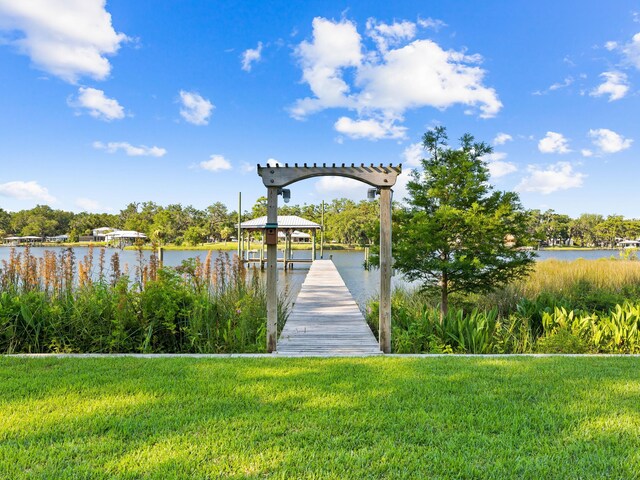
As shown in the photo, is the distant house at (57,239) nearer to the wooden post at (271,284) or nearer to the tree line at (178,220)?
the tree line at (178,220)

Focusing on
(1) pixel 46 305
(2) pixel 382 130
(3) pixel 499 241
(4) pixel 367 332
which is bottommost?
(4) pixel 367 332

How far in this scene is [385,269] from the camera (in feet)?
14.9

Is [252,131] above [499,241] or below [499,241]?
above

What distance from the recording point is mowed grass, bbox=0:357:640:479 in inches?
72.9

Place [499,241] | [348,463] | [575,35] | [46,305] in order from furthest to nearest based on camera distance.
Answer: [575,35], [499,241], [46,305], [348,463]

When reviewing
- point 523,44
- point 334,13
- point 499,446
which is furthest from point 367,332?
point 523,44

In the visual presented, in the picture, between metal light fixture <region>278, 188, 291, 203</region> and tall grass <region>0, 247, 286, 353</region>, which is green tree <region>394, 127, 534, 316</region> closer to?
metal light fixture <region>278, 188, 291, 203</region>

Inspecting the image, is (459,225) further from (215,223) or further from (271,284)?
(215,223)

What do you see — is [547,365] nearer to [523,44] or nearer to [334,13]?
Answer: [334,13]

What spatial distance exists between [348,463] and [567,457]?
3.76 feet

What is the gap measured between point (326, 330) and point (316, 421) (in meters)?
3.17

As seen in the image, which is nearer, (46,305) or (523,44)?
(46,305)

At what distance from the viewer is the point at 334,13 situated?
9.75 metres

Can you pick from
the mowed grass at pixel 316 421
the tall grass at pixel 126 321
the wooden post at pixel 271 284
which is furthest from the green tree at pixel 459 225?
the tall grass at pixel 126 321
